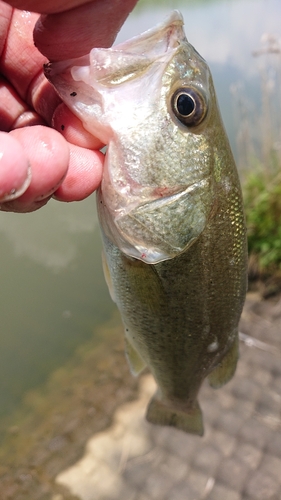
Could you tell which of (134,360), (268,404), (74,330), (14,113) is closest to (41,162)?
(14,113)

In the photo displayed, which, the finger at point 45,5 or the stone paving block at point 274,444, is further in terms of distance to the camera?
the stone paving block at point 274,444

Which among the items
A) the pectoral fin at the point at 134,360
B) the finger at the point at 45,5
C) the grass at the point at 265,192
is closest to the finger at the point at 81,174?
the finger at the point at 45,5

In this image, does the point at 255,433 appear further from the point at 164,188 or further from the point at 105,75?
the point at 105,75

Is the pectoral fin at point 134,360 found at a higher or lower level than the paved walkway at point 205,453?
higher

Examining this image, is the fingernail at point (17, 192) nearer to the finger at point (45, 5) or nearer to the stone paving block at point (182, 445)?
the finger at point (45, 5)

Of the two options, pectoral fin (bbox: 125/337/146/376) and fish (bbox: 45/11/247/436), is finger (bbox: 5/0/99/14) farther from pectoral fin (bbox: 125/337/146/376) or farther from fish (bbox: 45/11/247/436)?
pectoral fin (bbox: 125/337/146/376)

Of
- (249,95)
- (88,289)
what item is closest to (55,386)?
(88,289)
